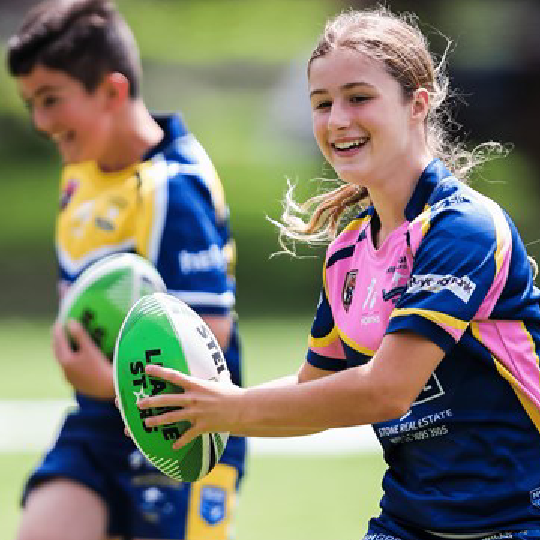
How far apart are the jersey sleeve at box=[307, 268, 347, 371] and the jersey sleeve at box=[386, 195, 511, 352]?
18.9 inches

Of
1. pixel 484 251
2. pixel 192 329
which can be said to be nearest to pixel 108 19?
pixel 192 329

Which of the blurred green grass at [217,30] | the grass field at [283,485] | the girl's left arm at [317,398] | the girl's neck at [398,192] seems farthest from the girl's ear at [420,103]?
the blurred green grass at [217,30]

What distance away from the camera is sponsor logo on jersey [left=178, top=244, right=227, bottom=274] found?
16.1ft

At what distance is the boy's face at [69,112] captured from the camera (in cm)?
533

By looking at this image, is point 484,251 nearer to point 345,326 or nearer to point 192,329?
point 345,326

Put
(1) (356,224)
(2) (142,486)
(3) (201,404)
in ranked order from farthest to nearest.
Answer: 1. (2) (142,486)
2. (1) (356,224)
3. (3) (201,404)

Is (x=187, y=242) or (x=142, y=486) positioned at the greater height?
(x=187, y=242)

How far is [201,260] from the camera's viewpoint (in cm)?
494

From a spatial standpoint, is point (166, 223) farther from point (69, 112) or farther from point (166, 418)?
point (166, 418)

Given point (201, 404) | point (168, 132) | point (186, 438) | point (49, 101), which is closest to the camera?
point (201, 404)

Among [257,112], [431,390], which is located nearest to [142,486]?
[431,390]

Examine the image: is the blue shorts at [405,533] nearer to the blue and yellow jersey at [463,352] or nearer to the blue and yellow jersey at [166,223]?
the blue and yellow jersey at [463,352]

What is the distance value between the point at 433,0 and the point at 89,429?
12578 mm

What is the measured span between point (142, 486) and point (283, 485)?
119 inches
